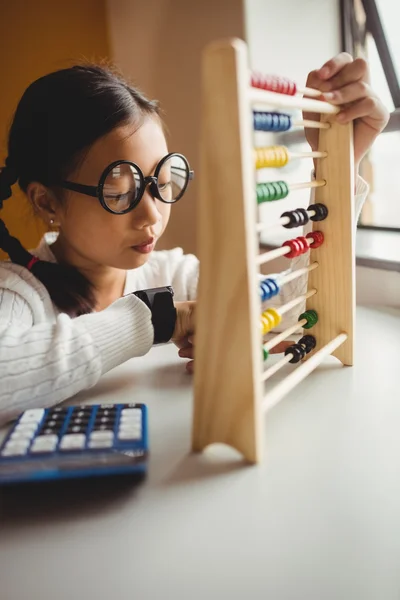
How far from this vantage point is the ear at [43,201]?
915 millimetres

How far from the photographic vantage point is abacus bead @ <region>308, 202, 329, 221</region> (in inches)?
24.2

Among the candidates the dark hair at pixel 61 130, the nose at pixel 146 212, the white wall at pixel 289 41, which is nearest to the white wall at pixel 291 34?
the white wall at pixel 289 41

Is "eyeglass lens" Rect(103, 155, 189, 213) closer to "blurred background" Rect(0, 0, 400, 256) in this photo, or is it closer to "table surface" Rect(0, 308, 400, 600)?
"blurred background" Rect(0, 0, 400, 256)

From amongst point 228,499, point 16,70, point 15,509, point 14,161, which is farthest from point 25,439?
point 16,70

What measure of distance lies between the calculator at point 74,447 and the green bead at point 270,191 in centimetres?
→ 23

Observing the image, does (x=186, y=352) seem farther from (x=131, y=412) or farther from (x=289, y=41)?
(x=289, y=41)

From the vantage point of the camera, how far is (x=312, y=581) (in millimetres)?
315

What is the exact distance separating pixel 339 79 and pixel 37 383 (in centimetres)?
49

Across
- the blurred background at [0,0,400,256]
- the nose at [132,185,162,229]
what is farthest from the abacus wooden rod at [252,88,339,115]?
the blurred background at [0,0,400,256]

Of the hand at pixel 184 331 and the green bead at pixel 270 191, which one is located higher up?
the green bead at pixel 270 191

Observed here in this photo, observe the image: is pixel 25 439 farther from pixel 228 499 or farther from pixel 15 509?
pixel 228 499

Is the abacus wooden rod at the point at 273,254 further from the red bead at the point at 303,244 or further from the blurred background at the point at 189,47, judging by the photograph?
the blurred background at the point at 189,47

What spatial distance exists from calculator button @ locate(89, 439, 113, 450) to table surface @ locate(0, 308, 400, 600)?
0.03m

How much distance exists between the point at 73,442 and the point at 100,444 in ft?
0.07
